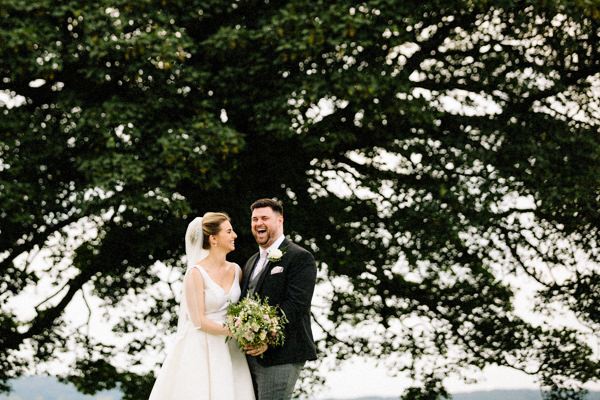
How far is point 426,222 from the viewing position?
45.7 feet

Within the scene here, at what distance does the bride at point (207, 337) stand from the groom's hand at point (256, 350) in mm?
404

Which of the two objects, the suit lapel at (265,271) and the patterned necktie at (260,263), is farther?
the patterned necktie at (260,263)

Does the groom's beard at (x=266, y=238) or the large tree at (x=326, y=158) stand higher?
the large tree at (x=326, y=158)

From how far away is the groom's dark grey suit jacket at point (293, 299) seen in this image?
272 inches

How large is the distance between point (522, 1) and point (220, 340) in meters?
8.67

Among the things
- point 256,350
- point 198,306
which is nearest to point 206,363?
point 198,306

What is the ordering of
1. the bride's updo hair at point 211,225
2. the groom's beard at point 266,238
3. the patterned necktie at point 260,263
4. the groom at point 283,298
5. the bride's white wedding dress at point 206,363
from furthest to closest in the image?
the bride's updo hair at point 211,225
the bride's white wedding dress at point 206,363
the patterned necktie at point 260,263
the groom's beard at point 266,238
the groom at point 283,298

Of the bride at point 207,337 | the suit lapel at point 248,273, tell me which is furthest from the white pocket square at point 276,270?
the bride at point 207,337

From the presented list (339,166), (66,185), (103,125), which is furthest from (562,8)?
(66,185)

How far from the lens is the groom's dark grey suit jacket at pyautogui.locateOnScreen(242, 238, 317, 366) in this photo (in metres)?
6.90

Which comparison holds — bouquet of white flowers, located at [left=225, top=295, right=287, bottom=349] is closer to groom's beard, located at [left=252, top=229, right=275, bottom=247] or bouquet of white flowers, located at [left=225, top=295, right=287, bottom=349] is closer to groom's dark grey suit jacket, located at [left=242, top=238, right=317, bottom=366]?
groom's dark grey suit jacket, located at [left=242, top=238, right=317, bottom=366]

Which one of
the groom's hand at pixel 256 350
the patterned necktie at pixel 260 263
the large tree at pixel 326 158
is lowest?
Answer: the groom's hand at pixel 256 350

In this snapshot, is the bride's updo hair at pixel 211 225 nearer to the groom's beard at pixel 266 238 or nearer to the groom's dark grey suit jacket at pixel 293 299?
the groom's beard at pixel 266 238

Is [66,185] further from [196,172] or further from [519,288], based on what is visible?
[519,288]
